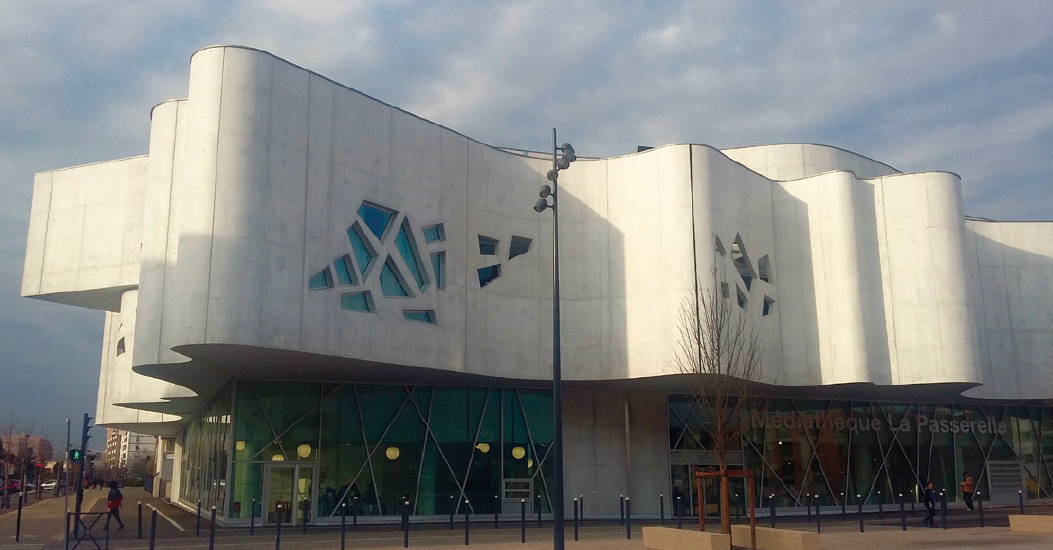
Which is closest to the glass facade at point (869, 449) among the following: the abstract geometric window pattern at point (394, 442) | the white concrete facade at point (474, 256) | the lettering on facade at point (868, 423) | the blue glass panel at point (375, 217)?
the lettering on facade at point (868, 423)

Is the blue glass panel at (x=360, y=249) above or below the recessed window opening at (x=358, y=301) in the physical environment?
above

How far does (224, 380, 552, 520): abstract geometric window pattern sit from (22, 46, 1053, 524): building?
0.07 metres

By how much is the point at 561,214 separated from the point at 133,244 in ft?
54.2

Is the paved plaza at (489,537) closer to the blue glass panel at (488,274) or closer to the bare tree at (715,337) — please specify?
the bare tree at (715,337)

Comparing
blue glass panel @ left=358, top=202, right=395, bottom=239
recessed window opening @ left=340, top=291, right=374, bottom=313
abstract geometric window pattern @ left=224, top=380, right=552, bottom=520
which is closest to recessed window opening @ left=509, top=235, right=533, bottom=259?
abstract geometric window pattern @ left=224, top=380, right=552, bottom=520

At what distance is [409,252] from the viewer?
27438 mm

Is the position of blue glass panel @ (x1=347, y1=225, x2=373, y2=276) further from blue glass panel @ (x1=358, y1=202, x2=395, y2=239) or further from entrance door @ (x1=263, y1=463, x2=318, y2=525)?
entrance door @ (x1=263, y1=463, x2=318, y2=525)

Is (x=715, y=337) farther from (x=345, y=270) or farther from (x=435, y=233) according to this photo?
(x=345, y=270)

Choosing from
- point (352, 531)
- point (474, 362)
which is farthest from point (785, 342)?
point (352, 531)

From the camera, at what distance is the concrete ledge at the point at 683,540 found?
58.3 ft

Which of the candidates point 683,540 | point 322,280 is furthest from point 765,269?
point 322,280

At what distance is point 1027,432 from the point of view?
1666 inches

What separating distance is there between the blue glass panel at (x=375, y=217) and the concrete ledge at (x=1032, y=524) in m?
19.8

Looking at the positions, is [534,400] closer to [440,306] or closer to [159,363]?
[440,306]
